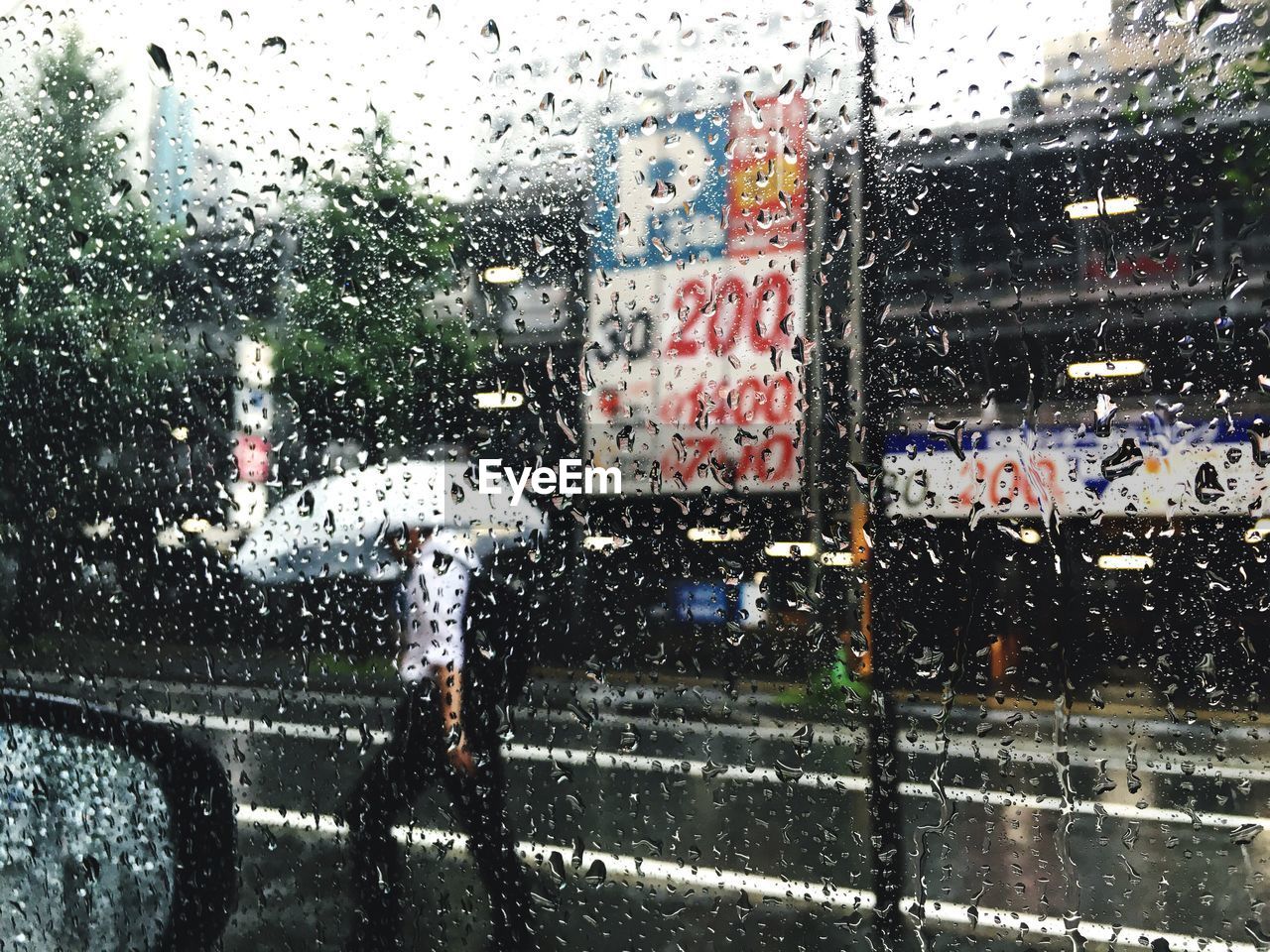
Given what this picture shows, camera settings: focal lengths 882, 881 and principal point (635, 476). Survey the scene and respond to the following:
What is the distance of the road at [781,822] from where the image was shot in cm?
77

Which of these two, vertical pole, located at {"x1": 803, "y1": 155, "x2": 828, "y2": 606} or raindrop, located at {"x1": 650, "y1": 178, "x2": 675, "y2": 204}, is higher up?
raindrop, located at {"x1": 650, "y1": 178, "x2": 675, "y2": 204}

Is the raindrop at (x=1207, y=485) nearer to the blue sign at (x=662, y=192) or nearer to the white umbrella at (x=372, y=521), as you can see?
the blue sign at (x=662, y=192)

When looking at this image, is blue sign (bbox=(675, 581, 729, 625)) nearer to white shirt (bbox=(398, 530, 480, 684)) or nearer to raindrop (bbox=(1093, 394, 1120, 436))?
white shirt (bbox=(398, 530, 480, 684))

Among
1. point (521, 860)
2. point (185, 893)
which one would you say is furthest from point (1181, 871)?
point (185, 893)

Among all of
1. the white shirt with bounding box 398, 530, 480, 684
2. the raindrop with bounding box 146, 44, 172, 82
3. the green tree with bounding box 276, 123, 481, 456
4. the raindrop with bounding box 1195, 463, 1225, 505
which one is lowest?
the white shirt with bounding box 398, 530, 480, 684

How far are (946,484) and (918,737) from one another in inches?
9.7

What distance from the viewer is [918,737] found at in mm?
856

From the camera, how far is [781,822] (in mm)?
924

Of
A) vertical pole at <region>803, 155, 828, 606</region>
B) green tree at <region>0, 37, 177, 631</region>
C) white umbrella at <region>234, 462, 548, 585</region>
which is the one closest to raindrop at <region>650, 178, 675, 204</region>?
vertical pole at <region>803, 155, 828, 606</region>

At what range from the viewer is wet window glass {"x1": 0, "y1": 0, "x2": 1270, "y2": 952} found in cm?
79

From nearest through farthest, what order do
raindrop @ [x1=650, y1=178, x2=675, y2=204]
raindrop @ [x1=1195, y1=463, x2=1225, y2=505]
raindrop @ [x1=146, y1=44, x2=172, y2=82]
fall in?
1. raindrop @ [x1=1195, y1=463, x2=1225, y2=505]
2. raindrop @ [x1=650, y1=178, x2=675, y2=204]
3. raindrop @ [x1=146, y1=44, x2=172, y2=82]

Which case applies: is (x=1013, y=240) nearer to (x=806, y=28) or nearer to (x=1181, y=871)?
(x=806, y=28)

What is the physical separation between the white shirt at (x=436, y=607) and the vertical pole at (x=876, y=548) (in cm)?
48

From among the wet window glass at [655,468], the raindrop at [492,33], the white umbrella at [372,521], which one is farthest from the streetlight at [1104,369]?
the raindrop at [492,33]
